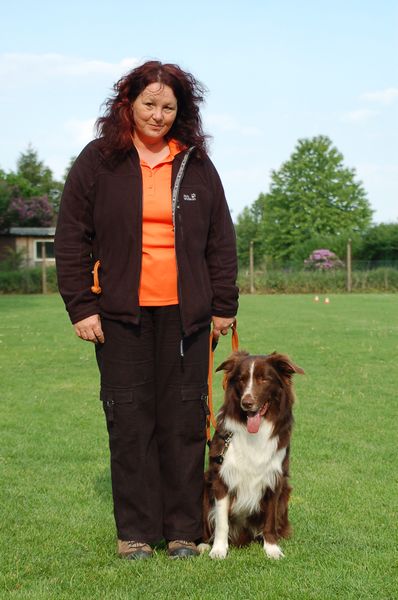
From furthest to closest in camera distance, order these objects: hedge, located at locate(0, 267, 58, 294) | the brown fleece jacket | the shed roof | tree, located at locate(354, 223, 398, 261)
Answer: the shed roof → tree, located at locate(354, 223, 398, 261) → hedge, located at locate(0, 267, 58, 294) → the brown fleece jacket

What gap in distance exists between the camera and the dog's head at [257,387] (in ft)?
13.5

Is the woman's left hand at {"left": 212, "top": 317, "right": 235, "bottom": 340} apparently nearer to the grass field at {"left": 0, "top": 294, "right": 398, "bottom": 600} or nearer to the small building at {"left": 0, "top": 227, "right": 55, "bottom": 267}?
the grass field at {"left": 0, "top": 294, "right": 398, "bottom": 600}

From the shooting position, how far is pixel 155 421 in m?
4.25

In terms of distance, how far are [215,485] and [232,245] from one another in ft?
4.19

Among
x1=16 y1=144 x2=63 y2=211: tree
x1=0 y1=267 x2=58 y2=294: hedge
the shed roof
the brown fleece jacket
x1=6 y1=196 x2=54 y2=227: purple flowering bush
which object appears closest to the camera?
the brown fleece jacket

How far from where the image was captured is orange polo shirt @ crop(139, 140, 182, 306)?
398 centimetres

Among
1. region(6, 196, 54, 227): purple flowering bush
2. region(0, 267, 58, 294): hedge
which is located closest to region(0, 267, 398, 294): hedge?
region(0, 267, 58, 294): hedge

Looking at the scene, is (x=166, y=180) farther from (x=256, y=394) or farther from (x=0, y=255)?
(x=0, y=255)

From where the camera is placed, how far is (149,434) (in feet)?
13.8

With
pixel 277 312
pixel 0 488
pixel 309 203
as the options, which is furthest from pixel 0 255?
pixel 0 488

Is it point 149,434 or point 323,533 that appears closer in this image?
point 149,434

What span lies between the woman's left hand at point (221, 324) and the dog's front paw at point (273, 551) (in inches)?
45.1

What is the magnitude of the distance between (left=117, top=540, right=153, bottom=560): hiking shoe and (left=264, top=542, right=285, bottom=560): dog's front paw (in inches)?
23.9

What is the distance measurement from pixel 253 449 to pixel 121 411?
71cm
